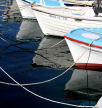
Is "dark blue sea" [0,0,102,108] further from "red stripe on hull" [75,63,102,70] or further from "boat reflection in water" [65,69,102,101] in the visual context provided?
"red stripe on hull" [75,63,102,70]

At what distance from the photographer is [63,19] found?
13.0m

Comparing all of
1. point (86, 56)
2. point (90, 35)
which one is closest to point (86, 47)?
point (86, 56)

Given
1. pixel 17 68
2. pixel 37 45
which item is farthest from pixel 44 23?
pixel 17 68

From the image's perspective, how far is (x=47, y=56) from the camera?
436 inches

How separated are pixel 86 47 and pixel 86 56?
493 millimetres

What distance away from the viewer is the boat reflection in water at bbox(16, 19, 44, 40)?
14.6 m

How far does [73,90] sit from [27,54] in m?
4.13

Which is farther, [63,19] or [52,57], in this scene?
[63,19]

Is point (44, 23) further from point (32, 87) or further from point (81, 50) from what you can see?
point (32, 87)

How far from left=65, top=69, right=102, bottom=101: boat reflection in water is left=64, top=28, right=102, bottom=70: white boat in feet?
1.22

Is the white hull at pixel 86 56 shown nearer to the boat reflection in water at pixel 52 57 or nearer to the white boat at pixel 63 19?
the boat reflection in water at pixel 52 57

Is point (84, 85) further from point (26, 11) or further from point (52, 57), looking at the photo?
point (26, 11)

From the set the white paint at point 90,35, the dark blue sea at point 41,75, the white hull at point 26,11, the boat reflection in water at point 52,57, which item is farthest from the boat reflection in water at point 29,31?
the white paint at point 90,35

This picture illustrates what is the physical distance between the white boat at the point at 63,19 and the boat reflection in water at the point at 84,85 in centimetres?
379
